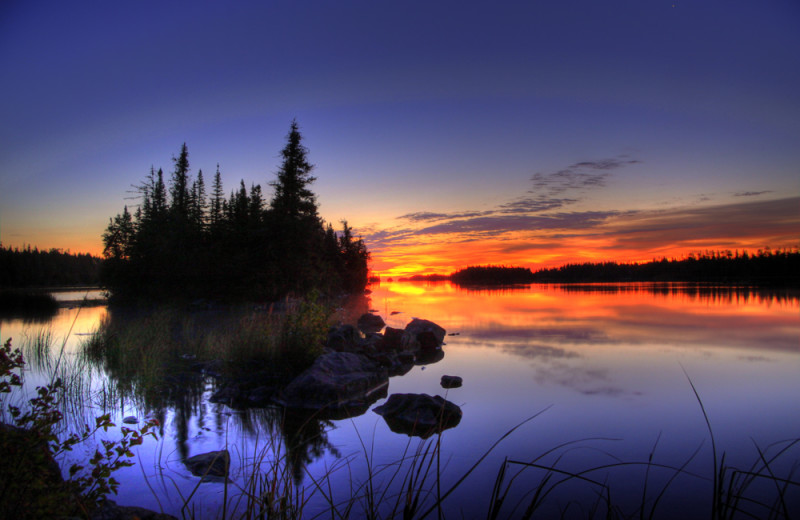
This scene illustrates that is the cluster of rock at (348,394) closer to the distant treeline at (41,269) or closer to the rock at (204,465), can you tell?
the rock at (204,465)

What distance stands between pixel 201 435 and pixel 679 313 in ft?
108

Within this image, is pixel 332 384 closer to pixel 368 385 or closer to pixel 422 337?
pixel 368 385

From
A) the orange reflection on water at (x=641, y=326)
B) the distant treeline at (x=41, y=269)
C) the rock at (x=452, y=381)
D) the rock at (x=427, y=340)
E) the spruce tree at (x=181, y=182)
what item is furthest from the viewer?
the distant treeline at (x=41, y=269)

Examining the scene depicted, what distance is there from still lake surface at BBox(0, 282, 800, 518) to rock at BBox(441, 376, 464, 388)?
208 mm

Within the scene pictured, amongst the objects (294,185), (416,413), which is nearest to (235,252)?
(294,185)

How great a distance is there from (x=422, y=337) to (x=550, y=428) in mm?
9179

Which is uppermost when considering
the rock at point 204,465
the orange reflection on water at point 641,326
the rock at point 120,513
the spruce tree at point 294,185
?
the spruce tree at point 294,185

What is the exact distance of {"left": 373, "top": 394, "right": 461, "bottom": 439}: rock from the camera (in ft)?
25.6

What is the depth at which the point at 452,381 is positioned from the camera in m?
11.8

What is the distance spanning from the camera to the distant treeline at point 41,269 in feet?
300

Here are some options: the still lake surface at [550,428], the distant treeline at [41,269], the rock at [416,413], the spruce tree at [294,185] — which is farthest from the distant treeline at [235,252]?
the distant treeline at [41,269]

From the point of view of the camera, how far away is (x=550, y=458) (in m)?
6.86

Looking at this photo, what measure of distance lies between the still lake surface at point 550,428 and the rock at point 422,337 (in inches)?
24.8

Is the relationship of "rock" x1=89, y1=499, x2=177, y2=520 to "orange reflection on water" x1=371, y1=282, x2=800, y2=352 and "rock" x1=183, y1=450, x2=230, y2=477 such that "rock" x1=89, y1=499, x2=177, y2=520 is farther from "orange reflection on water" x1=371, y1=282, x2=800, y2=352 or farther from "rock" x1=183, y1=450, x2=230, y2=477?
"orange reflection on water" x1=371, y1=282, x2=800, y2=352
